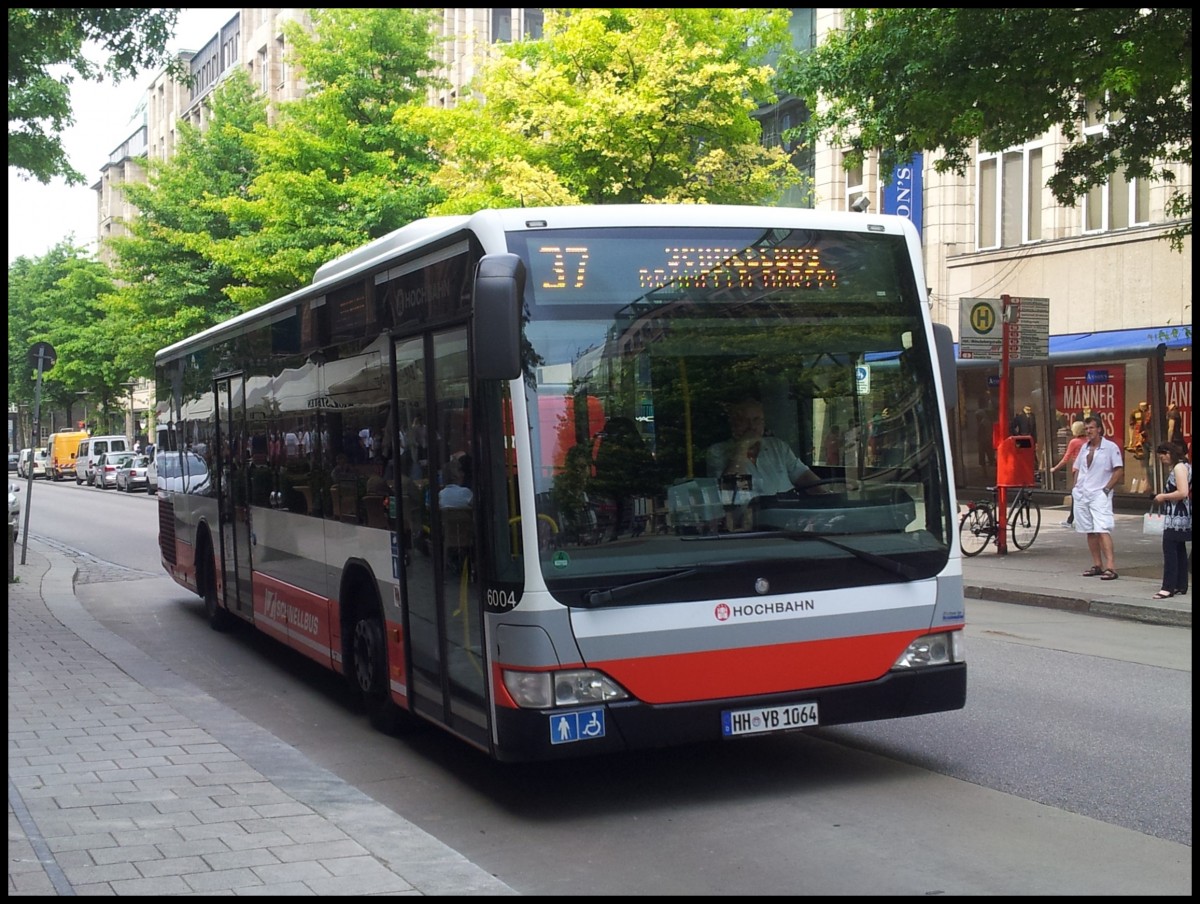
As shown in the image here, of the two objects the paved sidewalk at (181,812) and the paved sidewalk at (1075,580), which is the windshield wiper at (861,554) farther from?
the paved sidewalk at (1075,580)

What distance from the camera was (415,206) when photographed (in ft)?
114

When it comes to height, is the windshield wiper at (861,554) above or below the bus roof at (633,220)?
below

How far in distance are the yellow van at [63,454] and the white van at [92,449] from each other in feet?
24.6

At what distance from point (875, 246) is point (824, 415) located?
0.93 meters

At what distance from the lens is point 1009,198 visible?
29.7 m

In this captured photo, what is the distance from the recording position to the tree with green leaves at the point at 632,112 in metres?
24.7

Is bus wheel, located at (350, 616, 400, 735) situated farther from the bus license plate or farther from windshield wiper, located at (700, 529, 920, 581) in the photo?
windshield wiper, located at (700, 529, 920, 581)

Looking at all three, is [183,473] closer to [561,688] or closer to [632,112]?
[561,688]

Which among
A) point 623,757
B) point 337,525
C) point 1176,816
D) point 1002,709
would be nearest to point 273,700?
point 337,525

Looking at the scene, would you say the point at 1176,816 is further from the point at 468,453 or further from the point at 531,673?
the point at 468,453

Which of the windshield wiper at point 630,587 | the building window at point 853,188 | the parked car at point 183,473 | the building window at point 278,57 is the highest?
the building window at point 278,57

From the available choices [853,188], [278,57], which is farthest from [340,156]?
[278,57]

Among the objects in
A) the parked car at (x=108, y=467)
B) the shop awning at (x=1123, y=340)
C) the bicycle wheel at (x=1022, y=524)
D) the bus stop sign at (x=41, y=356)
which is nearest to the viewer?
the bicycle wheel at (x=1022, y=524)

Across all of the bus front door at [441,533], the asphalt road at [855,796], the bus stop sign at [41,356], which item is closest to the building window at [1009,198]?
the bus stop sign at [41,356]
